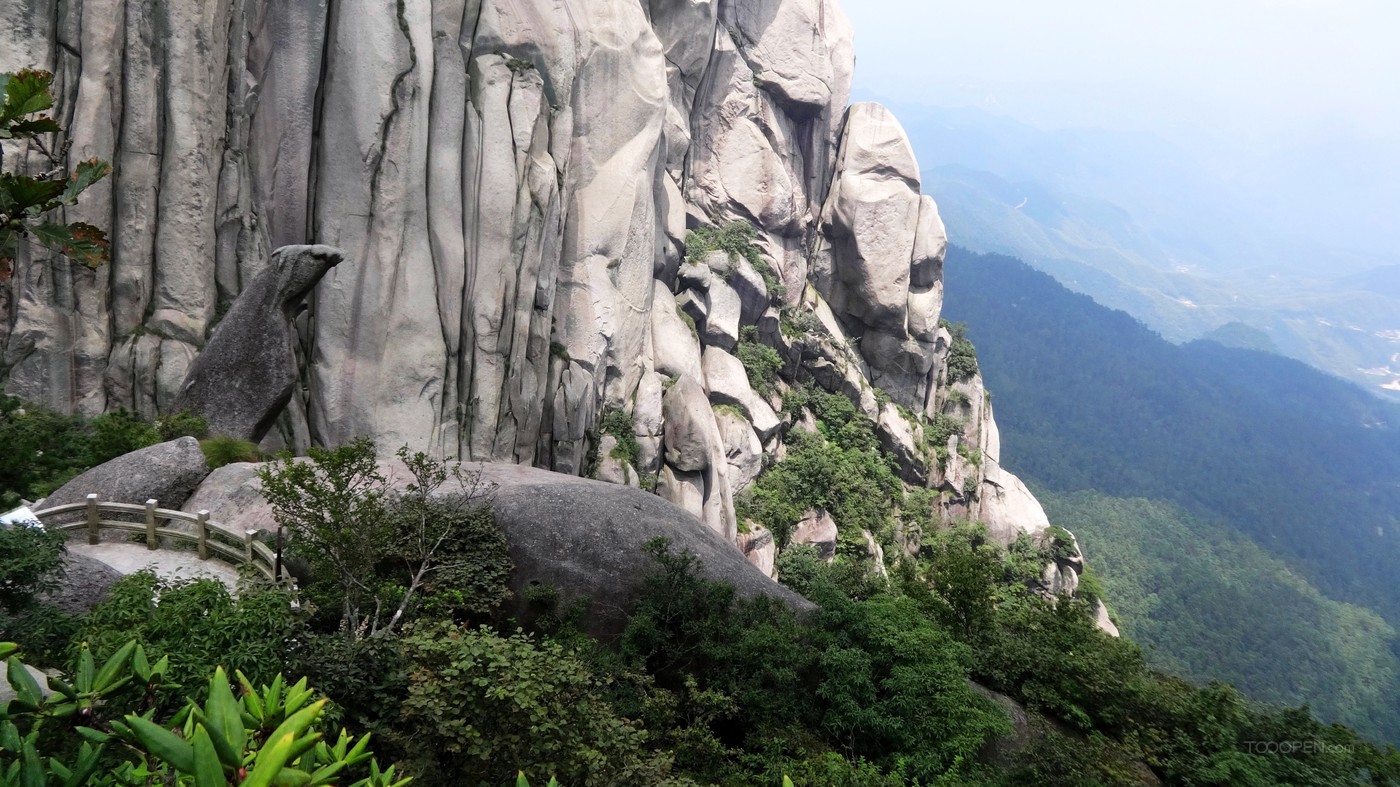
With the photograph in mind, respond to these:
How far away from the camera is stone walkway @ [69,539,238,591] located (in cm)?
1030

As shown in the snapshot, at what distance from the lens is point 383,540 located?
995 centimetres

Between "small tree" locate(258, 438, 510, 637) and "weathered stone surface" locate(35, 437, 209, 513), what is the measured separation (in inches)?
109

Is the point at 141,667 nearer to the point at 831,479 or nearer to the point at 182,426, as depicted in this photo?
the point at 182,426

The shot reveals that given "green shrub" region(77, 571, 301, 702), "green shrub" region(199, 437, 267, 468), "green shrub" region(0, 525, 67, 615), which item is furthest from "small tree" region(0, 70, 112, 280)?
"green shrub" region(199, 437, 267, 468)

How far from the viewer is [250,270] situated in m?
18.7

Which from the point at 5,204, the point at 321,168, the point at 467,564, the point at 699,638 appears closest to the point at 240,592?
the point at 467,564

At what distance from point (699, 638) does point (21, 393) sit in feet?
51.4

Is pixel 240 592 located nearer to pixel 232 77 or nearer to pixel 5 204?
pixel 5 204

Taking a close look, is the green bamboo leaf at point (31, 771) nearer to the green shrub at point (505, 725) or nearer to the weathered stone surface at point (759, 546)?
the green shrub at point (505, 725)

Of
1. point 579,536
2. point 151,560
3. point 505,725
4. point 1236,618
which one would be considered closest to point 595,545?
point 579,536

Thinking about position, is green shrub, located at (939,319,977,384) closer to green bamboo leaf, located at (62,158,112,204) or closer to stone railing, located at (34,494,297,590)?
stone railing, located at (34,494,297,590)

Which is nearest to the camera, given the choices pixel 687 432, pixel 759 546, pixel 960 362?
pixel 687 432

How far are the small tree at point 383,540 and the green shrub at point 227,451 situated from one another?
395 cm

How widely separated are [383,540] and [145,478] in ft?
17.2
